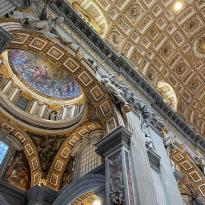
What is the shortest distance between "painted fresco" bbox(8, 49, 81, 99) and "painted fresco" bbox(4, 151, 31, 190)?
385 centimetres

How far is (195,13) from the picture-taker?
14781mm

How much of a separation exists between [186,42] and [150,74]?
2.79m

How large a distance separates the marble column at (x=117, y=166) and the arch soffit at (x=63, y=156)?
265 centimetres

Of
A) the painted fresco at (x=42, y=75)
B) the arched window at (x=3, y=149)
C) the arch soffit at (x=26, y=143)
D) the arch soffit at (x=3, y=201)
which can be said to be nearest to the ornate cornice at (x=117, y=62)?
the painted fresco at (x=42, y=75)

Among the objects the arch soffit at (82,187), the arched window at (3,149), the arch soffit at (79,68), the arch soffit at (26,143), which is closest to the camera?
the arch soffit at (82,187)

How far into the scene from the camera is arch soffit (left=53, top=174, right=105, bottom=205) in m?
8.01

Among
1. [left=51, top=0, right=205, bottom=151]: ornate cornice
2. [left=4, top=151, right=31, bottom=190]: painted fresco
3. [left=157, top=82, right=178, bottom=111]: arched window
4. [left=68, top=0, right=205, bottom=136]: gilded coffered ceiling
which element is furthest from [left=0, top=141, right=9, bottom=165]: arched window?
[left=157, top=82, right=178, bottom=111]: arched window

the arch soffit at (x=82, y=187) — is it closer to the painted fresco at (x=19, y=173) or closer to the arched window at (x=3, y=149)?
the painted fresco at (x=19, y=173)

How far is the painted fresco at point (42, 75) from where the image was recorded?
1398 centimetres

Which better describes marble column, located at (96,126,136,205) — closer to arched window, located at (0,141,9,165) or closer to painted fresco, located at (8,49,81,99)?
arched window, located at (0,141,9,165)

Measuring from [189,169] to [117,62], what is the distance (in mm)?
5985

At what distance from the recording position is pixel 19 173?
37.1ft

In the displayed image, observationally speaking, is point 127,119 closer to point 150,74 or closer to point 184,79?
point 150,74

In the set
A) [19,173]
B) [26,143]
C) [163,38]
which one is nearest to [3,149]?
[26,143]
